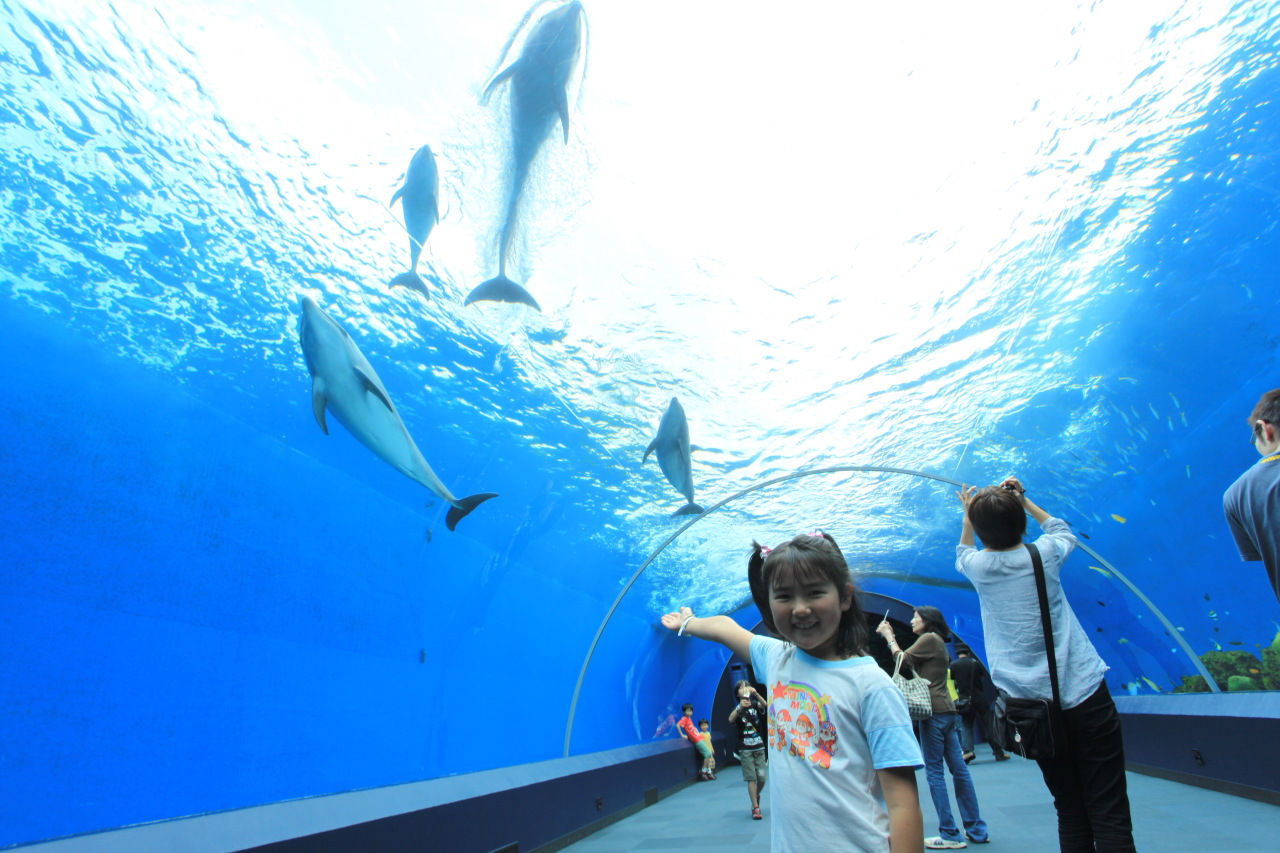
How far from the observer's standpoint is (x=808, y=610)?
5.88ft

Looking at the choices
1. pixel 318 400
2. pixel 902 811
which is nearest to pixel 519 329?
pixel 318 400

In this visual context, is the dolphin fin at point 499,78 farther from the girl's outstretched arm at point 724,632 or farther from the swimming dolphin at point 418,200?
the girl's outstretched arm at point 724,632

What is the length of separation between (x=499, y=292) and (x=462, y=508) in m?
2.53

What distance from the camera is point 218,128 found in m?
5.67

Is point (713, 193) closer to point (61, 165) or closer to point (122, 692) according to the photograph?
point (61, 165)

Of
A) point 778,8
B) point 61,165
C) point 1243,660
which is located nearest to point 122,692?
point 61,165

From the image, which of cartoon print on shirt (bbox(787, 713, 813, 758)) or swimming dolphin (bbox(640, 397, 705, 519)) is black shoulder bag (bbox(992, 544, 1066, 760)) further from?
swimming dolphin (bbox(640, 397, 705, 519))

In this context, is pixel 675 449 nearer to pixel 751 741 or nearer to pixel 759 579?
pixel 751 741

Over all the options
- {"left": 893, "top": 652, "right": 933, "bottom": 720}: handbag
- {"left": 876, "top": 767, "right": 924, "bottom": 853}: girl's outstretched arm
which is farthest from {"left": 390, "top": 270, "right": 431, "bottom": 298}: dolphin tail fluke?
{"left": 876, "top": 767, "right": 924, "bottom": 853}: girl's outstretched arm

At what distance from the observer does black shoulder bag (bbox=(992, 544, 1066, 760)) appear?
2318mm

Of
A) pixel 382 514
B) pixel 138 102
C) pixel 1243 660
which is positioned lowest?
pixel 1243 660

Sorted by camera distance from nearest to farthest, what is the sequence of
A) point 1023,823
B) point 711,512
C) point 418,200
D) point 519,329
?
point 1023,823
point 418,200
point 519,329
point 711,512

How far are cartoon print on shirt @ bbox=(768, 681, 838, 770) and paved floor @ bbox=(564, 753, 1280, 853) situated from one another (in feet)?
14.7

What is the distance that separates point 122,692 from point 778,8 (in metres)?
7.84
